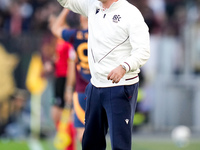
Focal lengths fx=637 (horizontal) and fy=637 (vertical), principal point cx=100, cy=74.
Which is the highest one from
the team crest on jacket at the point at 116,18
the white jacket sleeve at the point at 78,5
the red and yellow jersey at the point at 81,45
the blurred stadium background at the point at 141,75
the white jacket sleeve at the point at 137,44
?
the white jacket sleeve at the point at 78,5

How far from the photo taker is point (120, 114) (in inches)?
254

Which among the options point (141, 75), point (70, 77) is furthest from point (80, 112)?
point (141, 75)

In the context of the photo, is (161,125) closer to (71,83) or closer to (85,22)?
(71,83)

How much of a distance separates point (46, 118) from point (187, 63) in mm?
3409

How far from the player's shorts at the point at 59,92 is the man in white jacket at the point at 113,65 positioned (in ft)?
14.7

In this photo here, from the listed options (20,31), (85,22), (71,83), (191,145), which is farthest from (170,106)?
(85,22)

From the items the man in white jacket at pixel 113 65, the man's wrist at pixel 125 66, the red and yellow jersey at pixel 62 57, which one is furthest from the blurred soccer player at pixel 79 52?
the man's wrist at pixel 125 66

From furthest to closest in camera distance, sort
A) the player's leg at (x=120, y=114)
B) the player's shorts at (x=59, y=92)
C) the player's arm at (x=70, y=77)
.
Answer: the player's shorts at (x=59, y=92)
the player's arm at (x=70, y=77)
the player's leg at (x=120, y=114)

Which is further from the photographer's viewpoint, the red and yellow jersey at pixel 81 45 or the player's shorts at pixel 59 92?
the player's shorts at pixel 59 92

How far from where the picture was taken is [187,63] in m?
14.4

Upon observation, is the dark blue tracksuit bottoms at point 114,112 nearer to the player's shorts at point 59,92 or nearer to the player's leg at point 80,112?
the player's leg at point 80,112

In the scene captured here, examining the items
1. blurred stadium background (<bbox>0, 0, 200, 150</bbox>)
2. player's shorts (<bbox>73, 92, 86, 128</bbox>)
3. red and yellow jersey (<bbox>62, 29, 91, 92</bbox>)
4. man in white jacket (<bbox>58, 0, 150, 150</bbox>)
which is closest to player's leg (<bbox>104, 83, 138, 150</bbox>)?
man in white jacket (<bbox>58, 0, 150, 150</bbox>)

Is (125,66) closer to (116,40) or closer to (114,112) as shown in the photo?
(116,40)

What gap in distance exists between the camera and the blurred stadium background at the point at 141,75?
13547 millimetres
